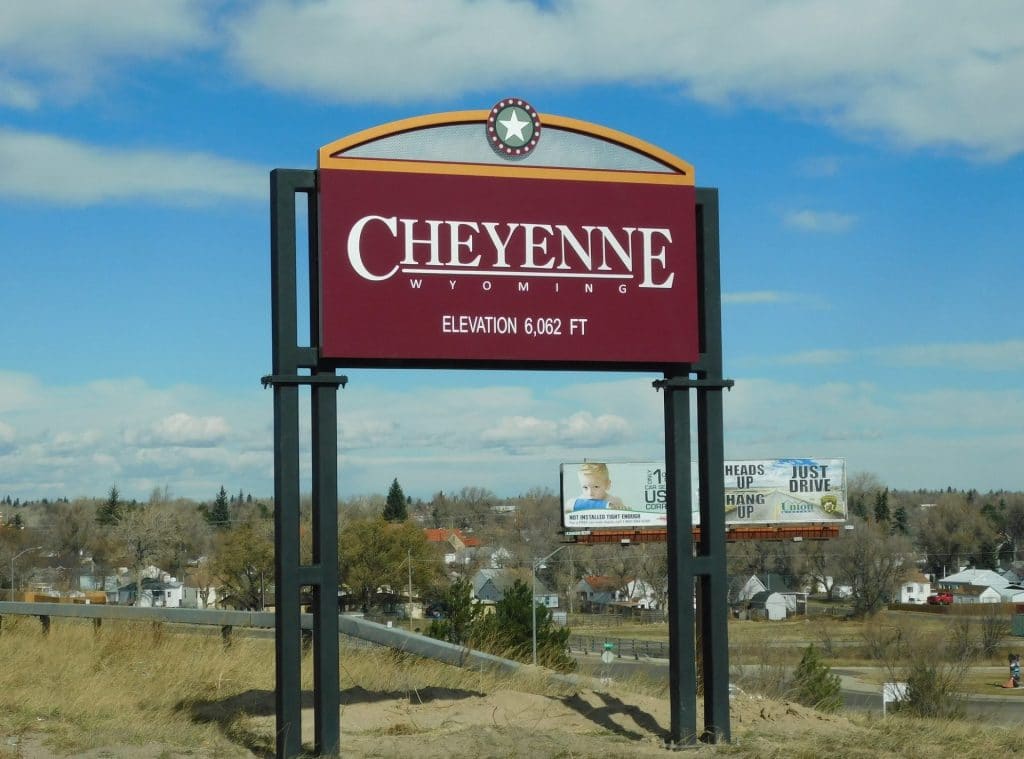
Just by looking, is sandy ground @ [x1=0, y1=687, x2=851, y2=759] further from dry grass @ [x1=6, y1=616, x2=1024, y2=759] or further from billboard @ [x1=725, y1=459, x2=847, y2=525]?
billboard @ [x1=725, y1=459, x2=847, y2=525]

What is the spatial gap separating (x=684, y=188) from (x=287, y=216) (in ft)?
11.1

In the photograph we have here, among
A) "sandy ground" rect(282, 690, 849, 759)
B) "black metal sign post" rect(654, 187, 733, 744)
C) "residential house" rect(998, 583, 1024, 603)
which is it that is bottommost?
"residential house" rect(998, 583, 1024, 603)

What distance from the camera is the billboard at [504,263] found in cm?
960

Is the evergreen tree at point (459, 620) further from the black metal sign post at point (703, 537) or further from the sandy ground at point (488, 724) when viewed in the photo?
the black metal sign post at point (703, 537)

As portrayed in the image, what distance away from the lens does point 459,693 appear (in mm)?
11320

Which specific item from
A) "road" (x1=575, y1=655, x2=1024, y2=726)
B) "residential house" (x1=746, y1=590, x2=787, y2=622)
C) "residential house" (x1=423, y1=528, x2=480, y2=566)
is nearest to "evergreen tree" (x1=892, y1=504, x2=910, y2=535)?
"residential house" (x1=423, y1=528, x2=480, y2=566)

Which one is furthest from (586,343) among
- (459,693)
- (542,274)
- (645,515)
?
(645,515)

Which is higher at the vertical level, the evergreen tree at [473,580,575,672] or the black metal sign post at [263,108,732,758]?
the black metal sign post at [263,108,732,758]

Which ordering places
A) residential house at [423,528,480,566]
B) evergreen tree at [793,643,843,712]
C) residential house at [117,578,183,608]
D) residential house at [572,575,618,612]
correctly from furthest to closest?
residential house at [572,575,618,612], residential house at [423,528,480,566], residential house at [117,578,183,608], evergreen tree at [793,643,843,712]

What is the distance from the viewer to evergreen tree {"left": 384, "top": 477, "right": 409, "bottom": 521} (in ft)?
436

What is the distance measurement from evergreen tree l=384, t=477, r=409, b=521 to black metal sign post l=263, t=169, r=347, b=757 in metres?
122

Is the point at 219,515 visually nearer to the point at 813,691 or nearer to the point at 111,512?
the point at 111,512

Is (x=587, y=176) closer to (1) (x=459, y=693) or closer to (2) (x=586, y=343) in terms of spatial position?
(2) (x=586, y=343)

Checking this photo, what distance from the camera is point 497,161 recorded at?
1001 centimetres
